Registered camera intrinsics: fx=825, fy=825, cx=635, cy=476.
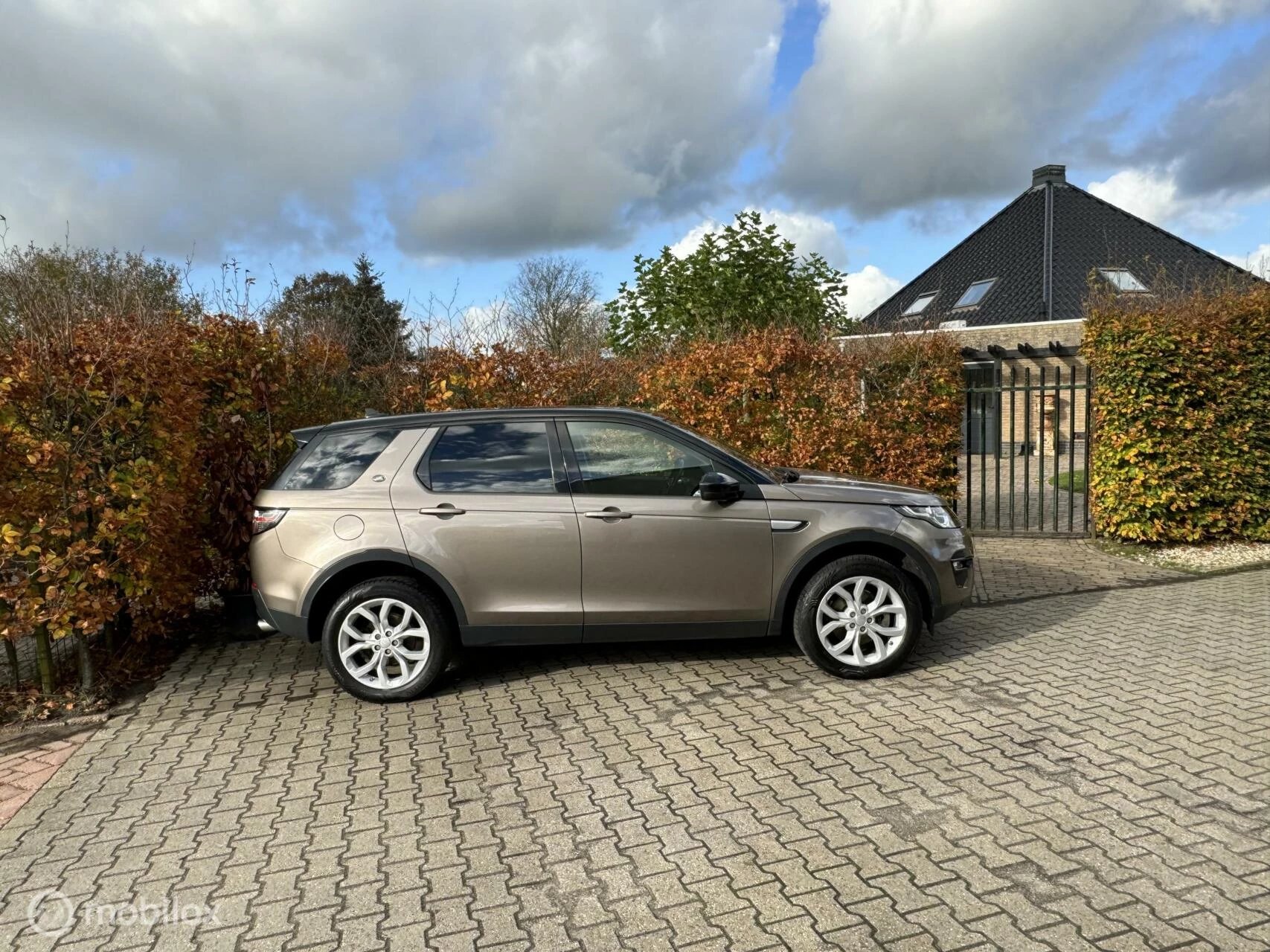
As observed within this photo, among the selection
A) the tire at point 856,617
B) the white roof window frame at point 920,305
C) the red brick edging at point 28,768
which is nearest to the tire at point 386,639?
the red brick edging at point 28,768

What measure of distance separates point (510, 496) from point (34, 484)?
98.5 inches

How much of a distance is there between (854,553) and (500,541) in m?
2.10

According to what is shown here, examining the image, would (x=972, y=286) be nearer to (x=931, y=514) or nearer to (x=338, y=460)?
(x=931, y=514)

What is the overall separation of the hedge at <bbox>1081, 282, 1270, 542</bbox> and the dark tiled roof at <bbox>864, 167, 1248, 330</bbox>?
1443 centimetres

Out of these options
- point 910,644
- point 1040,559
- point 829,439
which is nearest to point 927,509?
point 910,644

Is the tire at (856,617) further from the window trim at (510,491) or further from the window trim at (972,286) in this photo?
the window trim at (972,286)

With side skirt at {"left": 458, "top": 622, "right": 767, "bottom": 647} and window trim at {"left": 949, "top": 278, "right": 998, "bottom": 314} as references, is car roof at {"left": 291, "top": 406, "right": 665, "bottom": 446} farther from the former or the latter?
window trim at {"left": 949, "top": 278, "right": 998, "bottom": 314}

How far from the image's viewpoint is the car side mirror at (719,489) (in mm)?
4738

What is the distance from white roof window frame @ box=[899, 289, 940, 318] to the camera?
26969 millimetres

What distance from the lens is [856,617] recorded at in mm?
4859

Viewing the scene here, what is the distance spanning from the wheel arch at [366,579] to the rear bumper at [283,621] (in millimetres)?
22

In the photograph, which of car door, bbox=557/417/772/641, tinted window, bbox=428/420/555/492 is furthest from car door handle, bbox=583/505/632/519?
tinted window, bbox=428/420/555/492

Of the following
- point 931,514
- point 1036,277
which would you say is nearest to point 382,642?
point 931,514

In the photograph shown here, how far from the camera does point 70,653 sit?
5.68 metres
